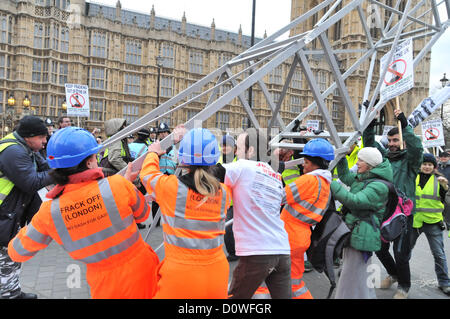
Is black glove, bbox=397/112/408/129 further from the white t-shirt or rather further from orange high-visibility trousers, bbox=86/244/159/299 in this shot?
orange high-visibility trousers, bbox=86/244/159/299

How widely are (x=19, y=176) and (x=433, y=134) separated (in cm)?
1029

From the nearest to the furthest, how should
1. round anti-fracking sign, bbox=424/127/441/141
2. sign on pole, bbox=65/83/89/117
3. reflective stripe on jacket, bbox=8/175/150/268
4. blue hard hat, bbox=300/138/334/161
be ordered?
reflective stripe on jacket, bbox=8/175/150/268, blue hard hat, bbox=300/138/334/161, round anti-fracking sign, bbox=424/127/441/141, sign on pole, bbox=65/83/89/117

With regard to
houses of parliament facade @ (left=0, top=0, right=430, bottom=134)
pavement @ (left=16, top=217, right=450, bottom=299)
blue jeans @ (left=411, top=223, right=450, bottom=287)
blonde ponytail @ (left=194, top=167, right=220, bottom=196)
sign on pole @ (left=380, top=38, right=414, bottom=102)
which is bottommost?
pavement @ (left=16, top=217, right=450, bottom=299)

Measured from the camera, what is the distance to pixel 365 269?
3660mm

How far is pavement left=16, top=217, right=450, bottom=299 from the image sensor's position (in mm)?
4355

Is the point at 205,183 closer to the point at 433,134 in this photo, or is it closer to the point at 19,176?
the point at 19,176

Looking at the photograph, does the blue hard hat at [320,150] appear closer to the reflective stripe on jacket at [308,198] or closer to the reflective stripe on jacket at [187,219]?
the reflective stripe on jacket at [308,198]

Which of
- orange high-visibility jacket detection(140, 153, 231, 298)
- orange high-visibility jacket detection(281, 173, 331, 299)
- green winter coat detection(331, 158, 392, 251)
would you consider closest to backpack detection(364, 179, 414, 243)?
green winter coat detection(331, 158, 392, 251)

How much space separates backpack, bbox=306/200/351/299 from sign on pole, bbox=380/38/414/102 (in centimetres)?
195

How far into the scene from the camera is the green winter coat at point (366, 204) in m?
3.40

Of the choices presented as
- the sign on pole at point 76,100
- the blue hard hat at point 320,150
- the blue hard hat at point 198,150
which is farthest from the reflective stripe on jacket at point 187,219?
the sign on pole at point 76,100

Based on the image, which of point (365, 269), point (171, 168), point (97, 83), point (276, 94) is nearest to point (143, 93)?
point (97, 83)

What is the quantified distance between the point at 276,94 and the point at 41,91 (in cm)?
2613
